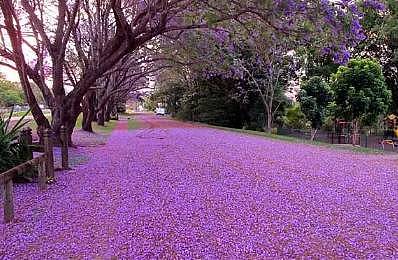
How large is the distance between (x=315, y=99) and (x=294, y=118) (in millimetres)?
10184

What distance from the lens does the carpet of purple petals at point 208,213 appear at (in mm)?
4832

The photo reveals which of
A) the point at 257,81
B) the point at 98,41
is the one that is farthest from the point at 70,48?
the point at 257,81

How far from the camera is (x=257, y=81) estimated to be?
3209cm

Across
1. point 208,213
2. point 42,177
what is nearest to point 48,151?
point 42,177

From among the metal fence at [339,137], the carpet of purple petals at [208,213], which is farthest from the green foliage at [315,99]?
the carpet of purple petals at [208,213]

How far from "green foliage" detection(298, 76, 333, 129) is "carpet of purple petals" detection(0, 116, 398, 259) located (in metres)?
14.6

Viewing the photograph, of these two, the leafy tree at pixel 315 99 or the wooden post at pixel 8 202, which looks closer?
the wooden post at pixel 8 202

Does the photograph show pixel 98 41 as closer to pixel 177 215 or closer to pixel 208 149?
pixel 208 149

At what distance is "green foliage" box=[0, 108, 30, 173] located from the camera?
872 centimetres

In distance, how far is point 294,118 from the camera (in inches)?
1425

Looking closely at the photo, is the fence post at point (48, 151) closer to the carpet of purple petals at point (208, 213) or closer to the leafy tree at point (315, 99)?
the carpet of purple petals at point (208, 213)

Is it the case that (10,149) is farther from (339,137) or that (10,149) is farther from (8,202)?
(339,137)

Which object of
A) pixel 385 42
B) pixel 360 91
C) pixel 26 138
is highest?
pixel 385 42

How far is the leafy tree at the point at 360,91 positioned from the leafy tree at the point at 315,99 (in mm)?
4269
